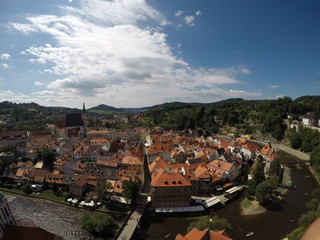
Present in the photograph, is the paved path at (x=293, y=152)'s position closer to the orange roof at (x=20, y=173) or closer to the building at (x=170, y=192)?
the building at (x=170, y=192)

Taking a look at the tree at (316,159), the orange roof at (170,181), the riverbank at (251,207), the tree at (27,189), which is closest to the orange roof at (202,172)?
the orange roof at (170,181)

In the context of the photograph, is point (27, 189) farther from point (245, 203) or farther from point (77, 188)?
point (245, 203)

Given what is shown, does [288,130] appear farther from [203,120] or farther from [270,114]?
[203,120]

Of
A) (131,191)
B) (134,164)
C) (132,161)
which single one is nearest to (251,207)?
(131,191)

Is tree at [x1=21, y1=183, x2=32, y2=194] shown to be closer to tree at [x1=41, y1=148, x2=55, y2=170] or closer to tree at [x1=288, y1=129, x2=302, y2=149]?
tree at [x1=41, y1=148, x2=55, y2=170]

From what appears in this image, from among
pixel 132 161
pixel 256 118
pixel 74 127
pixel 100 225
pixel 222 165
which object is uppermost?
pixel 256 118

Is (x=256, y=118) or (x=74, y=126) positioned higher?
(x=256, y=118)
